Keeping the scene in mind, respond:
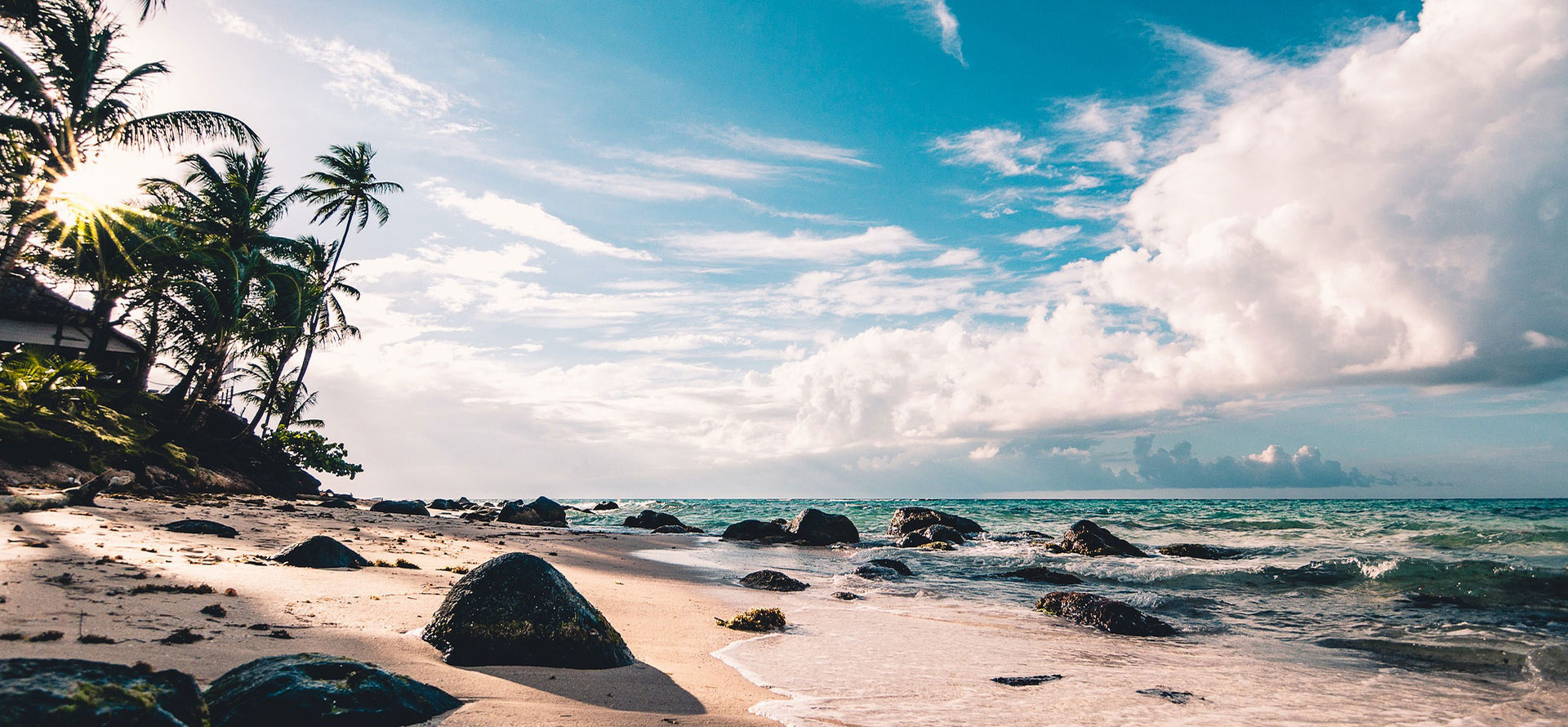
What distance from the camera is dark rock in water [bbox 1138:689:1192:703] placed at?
5.97 metres

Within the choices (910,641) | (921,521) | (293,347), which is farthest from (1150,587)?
(293,347)

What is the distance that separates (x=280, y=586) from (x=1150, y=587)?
14.7 metres

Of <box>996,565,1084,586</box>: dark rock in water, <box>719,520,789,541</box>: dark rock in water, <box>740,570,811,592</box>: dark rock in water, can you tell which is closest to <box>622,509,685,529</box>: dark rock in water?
<box>719,520,789,541</box>: dark rock in water

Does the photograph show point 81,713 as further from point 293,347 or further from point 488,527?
point 293,347

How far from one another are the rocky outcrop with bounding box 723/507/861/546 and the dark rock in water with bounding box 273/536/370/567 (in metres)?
17.0

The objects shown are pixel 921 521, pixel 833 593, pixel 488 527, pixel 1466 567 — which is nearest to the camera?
pixel 833 593

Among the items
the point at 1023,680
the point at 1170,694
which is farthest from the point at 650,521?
the point at 1170,694

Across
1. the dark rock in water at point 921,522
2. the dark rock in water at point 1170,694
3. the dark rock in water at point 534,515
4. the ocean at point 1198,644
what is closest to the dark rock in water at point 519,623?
the ocean at point 1198,644

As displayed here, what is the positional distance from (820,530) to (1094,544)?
354 inches

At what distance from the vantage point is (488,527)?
22.0 m

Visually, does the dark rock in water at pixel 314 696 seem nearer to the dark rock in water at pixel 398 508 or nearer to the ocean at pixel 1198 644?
the ocean at pixel 1198 644

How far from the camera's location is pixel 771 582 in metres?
12.9

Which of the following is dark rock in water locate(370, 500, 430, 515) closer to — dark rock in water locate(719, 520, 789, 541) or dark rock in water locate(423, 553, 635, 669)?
dark rock in water locate(719, 520, 789, 541)

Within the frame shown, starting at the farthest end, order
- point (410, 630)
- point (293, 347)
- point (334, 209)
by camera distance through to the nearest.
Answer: point (334, 209), point (293, 347), point (410, 630)
